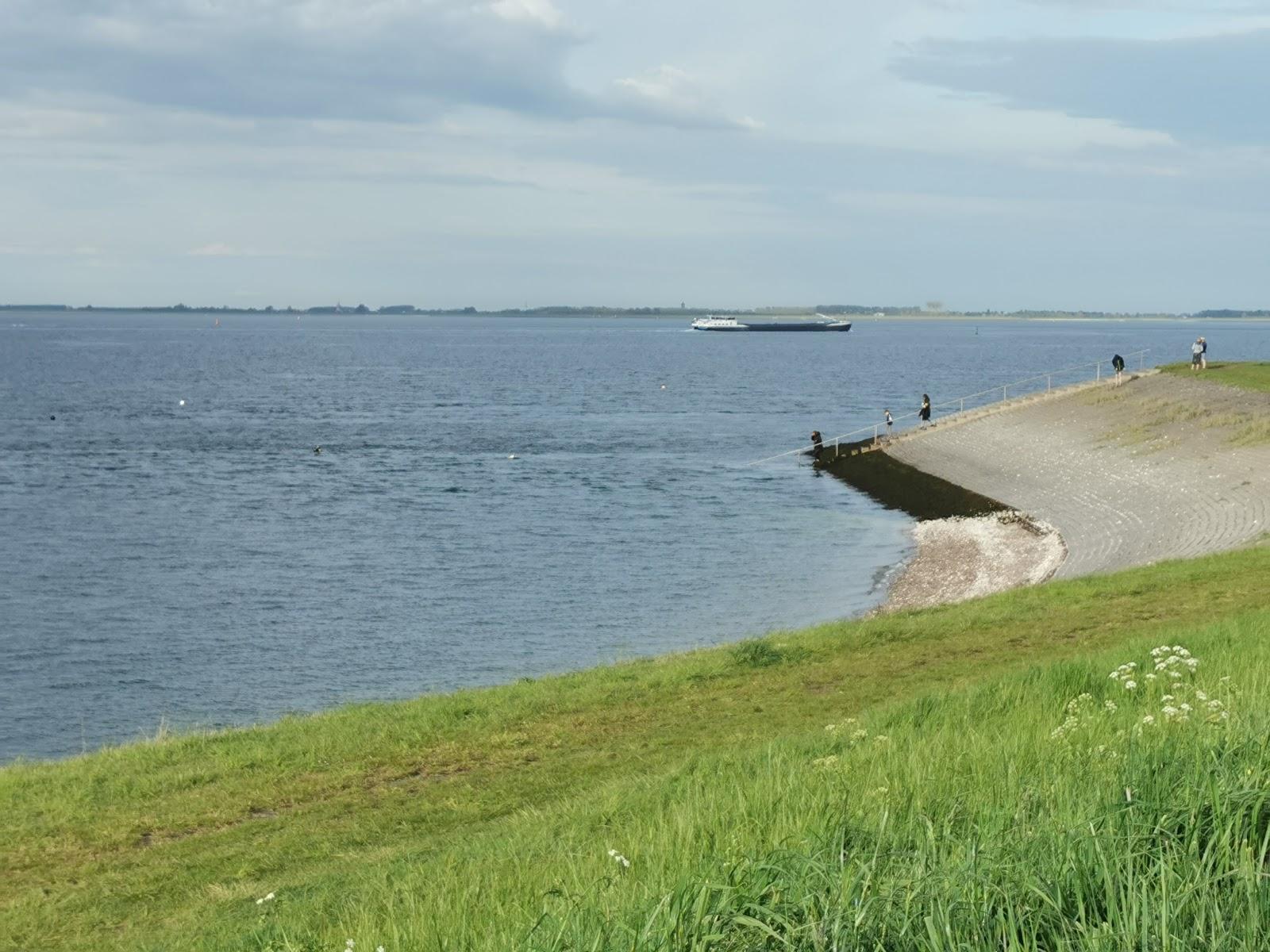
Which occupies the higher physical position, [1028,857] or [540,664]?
[1028,857]

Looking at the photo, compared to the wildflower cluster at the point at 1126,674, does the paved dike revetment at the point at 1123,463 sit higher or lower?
lower

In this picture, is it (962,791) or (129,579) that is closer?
(962,791)

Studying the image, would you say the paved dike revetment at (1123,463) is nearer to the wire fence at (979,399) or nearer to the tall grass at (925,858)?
the wire fence at (979,399)

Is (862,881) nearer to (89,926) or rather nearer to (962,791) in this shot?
(962,791)

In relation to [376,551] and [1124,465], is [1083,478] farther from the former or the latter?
[376,551]

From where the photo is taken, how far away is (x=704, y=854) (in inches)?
269

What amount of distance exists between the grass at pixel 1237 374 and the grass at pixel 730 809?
134 feet

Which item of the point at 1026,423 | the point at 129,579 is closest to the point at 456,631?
the point at 129,579

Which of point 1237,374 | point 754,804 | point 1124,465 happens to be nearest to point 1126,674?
point 754,804

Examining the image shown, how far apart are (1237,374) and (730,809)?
2409 inches

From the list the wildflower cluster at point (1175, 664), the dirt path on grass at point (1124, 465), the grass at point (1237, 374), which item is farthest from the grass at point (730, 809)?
the grass at point (1237, 374)

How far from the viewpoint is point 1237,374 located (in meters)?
63.1

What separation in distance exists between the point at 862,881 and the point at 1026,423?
60.5 metres

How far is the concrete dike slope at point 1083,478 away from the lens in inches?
1436
